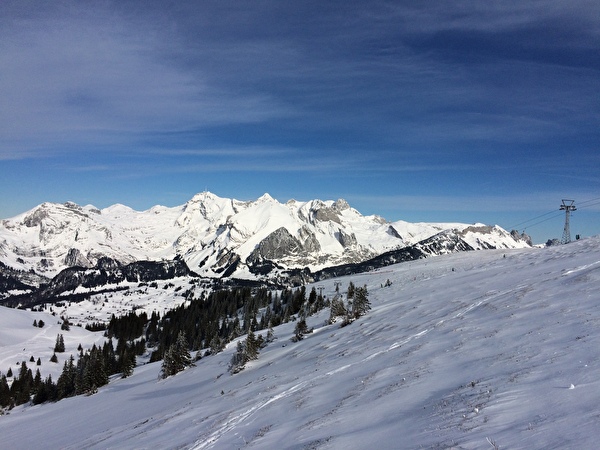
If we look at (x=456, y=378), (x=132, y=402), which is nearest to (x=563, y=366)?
(x=456, y=378)

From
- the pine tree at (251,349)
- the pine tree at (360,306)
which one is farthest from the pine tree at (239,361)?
the pine tree at (360,306)

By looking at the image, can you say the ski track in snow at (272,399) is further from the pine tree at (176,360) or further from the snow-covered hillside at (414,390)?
the pine tree at (176,360)

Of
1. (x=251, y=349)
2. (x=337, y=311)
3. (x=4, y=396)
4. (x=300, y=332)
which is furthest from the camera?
(x=4, y=396)

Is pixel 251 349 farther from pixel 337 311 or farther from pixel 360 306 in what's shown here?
pixel 337 311

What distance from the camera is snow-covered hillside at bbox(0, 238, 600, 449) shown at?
1245cm

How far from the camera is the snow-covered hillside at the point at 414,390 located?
1245cm

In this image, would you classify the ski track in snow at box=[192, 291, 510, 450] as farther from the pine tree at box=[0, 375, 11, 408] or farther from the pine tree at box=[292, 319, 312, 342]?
the pine tree at box=[0, 375, 11, 408]

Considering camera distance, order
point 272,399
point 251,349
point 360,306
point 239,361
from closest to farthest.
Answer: point 272,399 → point 239,361 → point 251,349 → point 360,306

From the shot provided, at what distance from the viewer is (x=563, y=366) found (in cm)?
1548

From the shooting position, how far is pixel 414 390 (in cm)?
1788

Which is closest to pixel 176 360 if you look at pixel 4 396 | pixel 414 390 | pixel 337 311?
pixel 337 311

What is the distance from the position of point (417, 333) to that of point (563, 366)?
1560cm

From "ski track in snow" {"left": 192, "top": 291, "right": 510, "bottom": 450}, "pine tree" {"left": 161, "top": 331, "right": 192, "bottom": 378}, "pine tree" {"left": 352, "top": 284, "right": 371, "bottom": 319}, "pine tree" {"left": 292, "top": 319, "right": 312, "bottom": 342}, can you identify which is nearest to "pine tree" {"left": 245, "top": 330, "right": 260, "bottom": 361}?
"pine tree" {"left": 292, "top": 319, "right": 312, "bottom": 342}

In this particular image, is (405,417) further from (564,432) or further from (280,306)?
(280,306)
